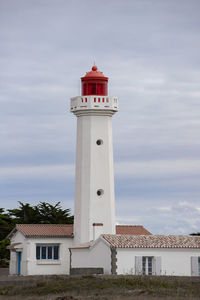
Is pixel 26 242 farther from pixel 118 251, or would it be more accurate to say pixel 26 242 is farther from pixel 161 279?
pixel 161 279

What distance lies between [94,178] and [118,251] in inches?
303

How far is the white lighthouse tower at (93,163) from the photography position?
4525 cm

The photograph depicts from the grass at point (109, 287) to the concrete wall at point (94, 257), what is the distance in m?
4.57

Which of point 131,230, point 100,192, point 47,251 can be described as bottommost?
point 47,251

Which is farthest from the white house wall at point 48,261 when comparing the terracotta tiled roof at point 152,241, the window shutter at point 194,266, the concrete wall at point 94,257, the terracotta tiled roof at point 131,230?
the window shutter at point 194,266

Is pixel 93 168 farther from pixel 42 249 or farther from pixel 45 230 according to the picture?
pixel 42 249

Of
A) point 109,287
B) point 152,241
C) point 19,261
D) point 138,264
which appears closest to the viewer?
point 109,287

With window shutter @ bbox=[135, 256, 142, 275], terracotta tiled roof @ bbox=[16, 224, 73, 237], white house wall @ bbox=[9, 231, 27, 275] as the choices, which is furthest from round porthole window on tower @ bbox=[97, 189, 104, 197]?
window shutter @ bbox=[135, 256, 142, 275]

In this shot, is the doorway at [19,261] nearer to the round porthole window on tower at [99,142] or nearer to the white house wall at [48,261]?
the white house wall at [48,261]

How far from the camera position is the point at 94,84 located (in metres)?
46.4

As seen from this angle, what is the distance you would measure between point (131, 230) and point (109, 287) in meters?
17.7

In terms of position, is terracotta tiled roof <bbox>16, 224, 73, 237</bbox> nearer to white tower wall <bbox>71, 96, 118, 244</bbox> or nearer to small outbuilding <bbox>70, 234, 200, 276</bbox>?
white tower wall <bbox>71, 96, 118, 244</bbox>

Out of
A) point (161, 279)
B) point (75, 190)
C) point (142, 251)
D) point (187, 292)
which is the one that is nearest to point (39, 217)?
point (75, 190)

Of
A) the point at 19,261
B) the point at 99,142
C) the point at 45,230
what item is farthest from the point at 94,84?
the point at 19,261
